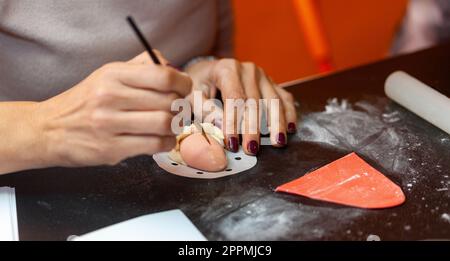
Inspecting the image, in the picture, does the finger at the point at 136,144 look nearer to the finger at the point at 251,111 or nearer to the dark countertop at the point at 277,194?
the dark countertop at the point at 277,194

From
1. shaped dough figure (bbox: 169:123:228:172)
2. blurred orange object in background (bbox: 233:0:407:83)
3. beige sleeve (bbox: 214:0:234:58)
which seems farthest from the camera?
blurred orange object in background (bbox: 233:0:407:83)

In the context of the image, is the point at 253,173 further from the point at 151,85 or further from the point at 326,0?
the point at 326,0

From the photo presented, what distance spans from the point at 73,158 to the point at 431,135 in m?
0.56

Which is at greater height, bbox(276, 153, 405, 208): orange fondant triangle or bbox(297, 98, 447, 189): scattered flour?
bbox(297, 98, 447, 189): scattered flour

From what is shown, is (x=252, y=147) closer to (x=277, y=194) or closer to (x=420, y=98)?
(x=277, y=194)

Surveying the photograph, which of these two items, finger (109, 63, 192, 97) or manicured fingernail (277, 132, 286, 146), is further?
manicured fingernail (277, 132, 286, 146)

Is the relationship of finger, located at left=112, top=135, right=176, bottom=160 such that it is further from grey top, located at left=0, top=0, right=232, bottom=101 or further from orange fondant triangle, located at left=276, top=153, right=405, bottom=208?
grey top, located at left=0, top=0, right=232, bottom=101

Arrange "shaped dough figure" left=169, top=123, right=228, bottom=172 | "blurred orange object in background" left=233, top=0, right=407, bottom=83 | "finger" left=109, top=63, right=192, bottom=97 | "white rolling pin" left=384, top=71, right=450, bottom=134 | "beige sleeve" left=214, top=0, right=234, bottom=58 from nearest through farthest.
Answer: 1. "finger" left=109, top=63, right=192, bottom=97
2. "shaped dough figure" left=169, top=123, right=228, bottom=172
3. "white rolling pin" left=384, top=71, right=450, bottom=134
4. "beige sleeve" left=214, top=0, right=234, bottom=58
5. "blurred orange object in background" left=233, top=0, right=407, bottom=83

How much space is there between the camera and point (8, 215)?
2.50ft

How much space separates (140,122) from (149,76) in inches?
2.3

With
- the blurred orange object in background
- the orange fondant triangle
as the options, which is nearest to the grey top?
the orange fondant triangle

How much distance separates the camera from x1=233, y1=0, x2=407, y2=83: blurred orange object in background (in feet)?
6.67

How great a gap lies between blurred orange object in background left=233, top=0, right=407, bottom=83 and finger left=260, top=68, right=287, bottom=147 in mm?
972

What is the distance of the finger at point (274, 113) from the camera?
90 centimetres
